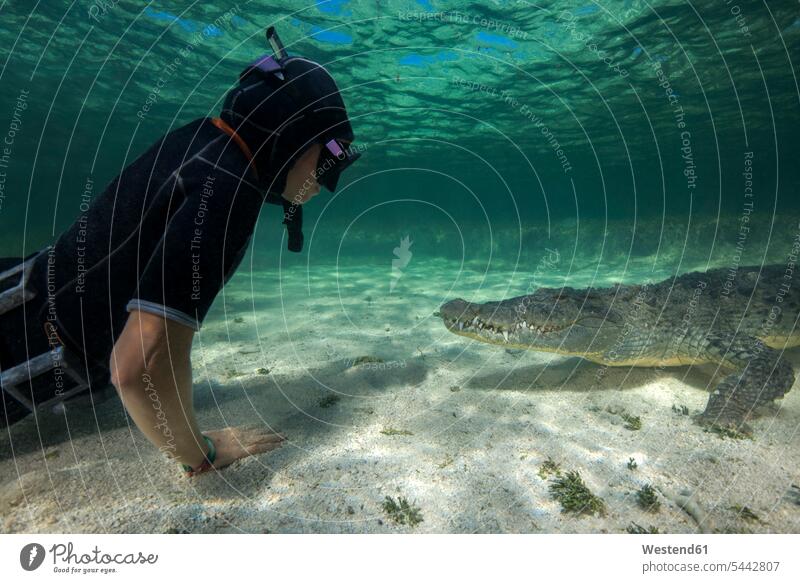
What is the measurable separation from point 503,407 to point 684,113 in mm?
27393

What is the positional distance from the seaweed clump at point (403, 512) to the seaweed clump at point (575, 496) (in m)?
1.01

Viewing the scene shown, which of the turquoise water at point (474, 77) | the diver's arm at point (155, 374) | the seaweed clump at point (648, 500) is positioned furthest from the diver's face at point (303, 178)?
the seaweed clump at point (648, 500)

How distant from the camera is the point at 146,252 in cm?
233

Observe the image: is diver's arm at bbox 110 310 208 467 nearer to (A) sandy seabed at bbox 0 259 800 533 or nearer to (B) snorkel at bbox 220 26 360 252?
(A) sandy seabed at bbox 0 259 800 533

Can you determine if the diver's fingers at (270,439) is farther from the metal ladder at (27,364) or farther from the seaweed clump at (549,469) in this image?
the seaweed clump at (549,469)

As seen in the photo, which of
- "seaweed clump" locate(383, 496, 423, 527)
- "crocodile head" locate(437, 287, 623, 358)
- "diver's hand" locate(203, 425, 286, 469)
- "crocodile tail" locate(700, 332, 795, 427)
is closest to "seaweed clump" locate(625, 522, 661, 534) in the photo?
"seaweed clump" locate(383, 496, 423, 527)

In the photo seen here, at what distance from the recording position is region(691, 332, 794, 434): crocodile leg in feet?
12.0

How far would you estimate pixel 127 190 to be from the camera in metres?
2.37

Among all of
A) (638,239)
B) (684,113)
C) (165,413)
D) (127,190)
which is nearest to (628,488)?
(165,413)

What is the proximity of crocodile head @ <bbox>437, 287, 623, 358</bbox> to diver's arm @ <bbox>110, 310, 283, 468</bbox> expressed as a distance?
2868 mm

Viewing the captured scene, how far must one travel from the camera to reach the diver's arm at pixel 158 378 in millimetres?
1917

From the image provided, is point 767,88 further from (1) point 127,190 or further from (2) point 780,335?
(1) point 127,190

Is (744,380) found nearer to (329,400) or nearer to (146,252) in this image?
(329,400)
